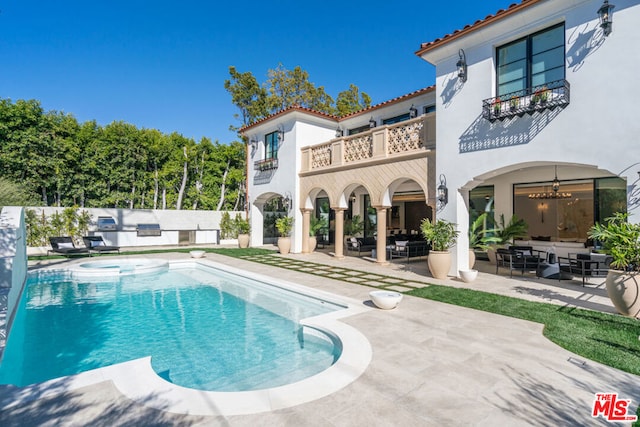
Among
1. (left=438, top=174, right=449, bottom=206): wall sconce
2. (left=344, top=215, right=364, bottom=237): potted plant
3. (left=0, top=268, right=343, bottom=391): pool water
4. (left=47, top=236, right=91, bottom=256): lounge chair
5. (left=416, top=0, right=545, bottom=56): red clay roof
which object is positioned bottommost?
(left=0, top=268, right=343, bottom=391): pool water

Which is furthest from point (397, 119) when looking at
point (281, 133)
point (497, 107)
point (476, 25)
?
point (497, 107)

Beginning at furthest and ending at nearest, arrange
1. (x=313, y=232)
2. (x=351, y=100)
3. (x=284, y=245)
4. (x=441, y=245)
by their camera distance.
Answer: (x=351, y=100), (x=313, y=232), (x=284, y=245), (x=441, y=245)

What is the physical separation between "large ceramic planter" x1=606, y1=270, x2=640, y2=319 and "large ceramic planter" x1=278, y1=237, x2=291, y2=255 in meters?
13.6

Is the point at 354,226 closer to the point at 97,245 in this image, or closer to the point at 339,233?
the point at 339,233

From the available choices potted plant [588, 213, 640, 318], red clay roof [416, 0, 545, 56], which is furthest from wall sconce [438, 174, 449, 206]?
potted plant [588, 213, 640, 318]

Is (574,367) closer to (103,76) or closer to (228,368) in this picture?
(228,368)

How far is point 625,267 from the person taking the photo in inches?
269

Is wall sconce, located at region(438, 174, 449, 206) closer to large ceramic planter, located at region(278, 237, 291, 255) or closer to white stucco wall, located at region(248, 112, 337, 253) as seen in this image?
white stucco wall, located at region(248, 112, 337, 253)

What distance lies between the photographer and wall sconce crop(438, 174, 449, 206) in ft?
36.9

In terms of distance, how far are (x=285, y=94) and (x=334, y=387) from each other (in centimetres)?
3141

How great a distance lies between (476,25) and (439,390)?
1046cm

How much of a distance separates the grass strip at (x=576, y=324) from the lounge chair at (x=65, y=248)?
16.0 m

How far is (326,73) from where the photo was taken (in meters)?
31.8

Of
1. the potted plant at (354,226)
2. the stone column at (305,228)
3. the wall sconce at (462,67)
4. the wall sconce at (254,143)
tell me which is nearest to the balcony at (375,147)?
the wall sconce at (462,67)
